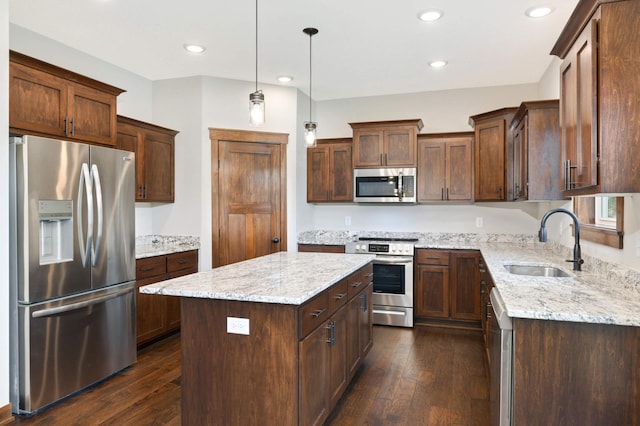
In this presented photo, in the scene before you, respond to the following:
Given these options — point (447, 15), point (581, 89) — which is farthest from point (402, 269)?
point (581, 89)

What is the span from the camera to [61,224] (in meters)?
2.85

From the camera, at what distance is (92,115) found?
126 inches

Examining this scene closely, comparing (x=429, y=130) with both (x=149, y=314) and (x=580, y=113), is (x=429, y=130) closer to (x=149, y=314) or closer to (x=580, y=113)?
(x=580, y=113)

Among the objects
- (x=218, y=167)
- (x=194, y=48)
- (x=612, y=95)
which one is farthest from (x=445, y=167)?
(x=612, y=95)

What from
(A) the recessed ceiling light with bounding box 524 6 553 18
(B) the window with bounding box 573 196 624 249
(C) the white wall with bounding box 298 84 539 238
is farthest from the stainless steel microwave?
(A) the recessed ceiling light with bounding box 524 6 553 18

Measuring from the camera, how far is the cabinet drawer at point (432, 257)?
178 inches

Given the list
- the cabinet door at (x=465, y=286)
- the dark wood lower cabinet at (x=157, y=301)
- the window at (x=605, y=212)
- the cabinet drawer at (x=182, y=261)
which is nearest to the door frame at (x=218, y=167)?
the cabinet drawer at (x=182, y=261)

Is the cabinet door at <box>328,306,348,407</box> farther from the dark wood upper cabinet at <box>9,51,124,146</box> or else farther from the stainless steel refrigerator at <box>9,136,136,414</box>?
the dark wood upper cabinet at <box>9,51,124,146</box>

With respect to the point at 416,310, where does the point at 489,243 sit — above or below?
above

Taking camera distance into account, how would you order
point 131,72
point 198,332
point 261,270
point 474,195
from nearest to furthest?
1. point 198,332
2. point 261,270
3. point 131,72
4. point 474,195

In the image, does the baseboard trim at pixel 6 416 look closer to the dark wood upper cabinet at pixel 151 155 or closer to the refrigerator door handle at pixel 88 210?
the refrigerator door handle at pixel 88 210

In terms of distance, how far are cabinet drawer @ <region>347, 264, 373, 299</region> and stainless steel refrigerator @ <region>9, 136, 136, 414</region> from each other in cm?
185

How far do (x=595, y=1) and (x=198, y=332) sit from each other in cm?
238

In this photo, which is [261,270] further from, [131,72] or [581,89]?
[131,72]
